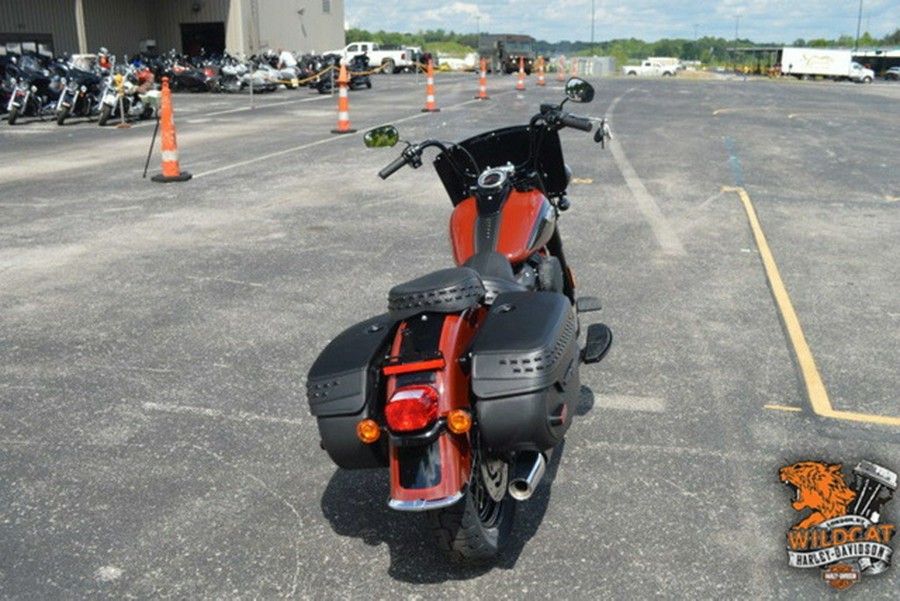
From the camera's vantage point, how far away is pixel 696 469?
399cm

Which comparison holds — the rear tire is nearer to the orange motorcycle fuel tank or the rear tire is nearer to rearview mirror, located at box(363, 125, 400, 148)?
the orange motorcycle fuel tank

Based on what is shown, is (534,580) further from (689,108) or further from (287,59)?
(287,59)

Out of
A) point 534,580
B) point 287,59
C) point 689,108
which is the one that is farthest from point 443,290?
point 287,59

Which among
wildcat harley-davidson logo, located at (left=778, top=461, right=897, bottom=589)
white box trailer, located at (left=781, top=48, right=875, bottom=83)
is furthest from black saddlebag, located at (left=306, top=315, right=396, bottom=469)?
white box trailer, located at (left=781, top=48, right=875, bottom=83)

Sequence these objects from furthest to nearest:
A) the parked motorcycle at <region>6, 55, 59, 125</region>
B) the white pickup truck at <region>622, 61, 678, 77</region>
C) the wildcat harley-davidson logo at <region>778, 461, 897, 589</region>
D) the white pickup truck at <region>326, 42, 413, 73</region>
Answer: the white pickup truck at <region>622, 61, 678, 77</region> → the white pickup truck at <region>326, 42, 413, 73</region> → the parked motorcycle at <region>6, 55, 59, 125</region> → the wildcat harley-davidson logo at <region>778, 461, 897, 589</region>

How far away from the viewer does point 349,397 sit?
291cm

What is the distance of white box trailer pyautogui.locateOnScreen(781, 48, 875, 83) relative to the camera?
207ft

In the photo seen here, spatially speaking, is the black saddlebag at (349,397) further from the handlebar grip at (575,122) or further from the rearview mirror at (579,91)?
the rearview mirror at (579,91)

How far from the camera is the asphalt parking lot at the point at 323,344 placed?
10.8 ft

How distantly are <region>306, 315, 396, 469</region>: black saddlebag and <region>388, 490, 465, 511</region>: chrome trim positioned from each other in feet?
0.88

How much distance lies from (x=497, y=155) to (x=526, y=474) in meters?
2.35

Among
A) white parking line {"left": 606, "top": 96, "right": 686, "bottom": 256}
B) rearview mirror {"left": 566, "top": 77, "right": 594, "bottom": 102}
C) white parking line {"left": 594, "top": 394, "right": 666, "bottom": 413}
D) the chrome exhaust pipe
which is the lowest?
white parking line {"left": 594, "top": 394, "right": 666, "bottom": 413}

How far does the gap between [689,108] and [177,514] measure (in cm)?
2398

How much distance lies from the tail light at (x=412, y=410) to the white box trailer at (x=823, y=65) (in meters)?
68.7
